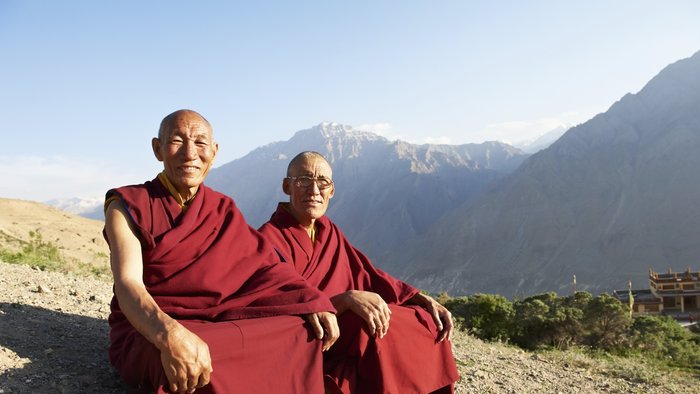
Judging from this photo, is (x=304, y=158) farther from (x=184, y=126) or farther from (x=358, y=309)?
(x=358, y=309)

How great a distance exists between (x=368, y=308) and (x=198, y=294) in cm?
89

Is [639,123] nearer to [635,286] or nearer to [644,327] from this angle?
[635,286]

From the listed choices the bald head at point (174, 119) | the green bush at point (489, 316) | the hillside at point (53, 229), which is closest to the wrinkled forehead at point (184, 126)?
the bald head at point (174, 119)

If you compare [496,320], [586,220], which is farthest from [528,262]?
[496,320]

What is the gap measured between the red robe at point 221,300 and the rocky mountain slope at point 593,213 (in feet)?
165

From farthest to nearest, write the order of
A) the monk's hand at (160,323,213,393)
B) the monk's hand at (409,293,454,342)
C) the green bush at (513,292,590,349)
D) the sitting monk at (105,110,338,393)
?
the green bush at (513,292,590,349), the monk's hand at (409,293,454,342), the sitting monk at (105,110,338,393), the monk's hand at (160,323,213,393)

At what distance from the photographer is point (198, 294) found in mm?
2734

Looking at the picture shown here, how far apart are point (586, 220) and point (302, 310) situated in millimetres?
62223

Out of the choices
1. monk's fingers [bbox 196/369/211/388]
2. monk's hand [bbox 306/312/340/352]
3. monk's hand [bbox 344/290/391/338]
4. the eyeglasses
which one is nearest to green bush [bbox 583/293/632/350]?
the eyeglasses

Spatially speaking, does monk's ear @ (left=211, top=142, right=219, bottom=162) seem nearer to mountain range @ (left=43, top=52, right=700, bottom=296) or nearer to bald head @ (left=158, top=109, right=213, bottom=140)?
bald head @ (left=158, top=109, right=213, bottom=140)

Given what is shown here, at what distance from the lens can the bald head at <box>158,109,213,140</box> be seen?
294 cm

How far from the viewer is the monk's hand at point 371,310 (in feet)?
9.79

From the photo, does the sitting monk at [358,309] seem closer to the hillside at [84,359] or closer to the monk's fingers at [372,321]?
the monk's fingers at [372,321]

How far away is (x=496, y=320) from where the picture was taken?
44.9 ft
